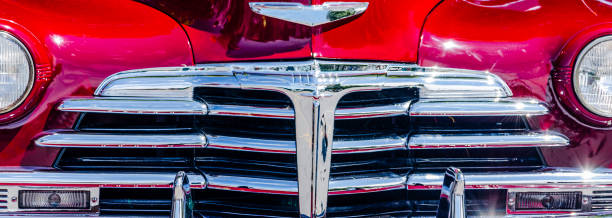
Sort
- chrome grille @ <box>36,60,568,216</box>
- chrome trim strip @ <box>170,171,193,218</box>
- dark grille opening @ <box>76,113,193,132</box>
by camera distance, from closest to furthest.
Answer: chrome trim strip @ <box>170,171,193,218</box> → chrome grille @ <box>36,60,568,216</box> → dark grille opening @ <box>76,113,193,132</box>

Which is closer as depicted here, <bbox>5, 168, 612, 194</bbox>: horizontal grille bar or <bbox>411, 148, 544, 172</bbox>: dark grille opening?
<bbox>5, 168, 612, 194</bbox>: horizontal grille bar

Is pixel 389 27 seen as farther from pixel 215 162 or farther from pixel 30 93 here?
pixel 30 93

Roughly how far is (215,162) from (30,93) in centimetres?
60

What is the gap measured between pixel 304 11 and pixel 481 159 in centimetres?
80

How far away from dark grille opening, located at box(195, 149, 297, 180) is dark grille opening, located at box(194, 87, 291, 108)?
19 cm

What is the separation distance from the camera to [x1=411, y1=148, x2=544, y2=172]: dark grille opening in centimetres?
205

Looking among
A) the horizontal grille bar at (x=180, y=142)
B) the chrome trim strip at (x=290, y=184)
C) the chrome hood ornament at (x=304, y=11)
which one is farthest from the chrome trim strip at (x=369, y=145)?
the chrome hood ornament at (x=304, y=11)

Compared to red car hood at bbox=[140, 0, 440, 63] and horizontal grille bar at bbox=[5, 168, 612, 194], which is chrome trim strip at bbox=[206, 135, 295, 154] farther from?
red car hood at bbox=[140, 0, 440, 63]

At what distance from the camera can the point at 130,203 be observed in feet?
6.49

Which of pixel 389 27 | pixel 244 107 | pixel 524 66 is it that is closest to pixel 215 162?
pixel 244 107

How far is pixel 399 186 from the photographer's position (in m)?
1.97

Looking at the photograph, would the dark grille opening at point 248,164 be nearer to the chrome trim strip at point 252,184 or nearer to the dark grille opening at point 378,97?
the chrome trim strip at point 252,184

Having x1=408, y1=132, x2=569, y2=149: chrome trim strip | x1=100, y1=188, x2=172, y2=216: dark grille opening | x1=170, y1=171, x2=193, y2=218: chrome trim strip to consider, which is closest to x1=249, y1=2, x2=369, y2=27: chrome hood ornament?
x1=408, y1=132, x2=569, y2=149: chrome trim strip

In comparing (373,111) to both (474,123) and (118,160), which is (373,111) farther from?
(118,160)
